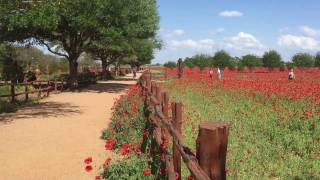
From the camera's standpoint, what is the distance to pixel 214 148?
10.3 ft

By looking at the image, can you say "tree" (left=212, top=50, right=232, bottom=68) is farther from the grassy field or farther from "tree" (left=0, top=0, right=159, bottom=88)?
the grassy field

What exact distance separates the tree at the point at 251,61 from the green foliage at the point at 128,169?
83662 millimetres

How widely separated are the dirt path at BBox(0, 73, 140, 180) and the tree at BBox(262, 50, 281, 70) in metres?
73.5

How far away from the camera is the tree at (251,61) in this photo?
3524 inches

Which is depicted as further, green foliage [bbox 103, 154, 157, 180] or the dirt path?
the dirt path

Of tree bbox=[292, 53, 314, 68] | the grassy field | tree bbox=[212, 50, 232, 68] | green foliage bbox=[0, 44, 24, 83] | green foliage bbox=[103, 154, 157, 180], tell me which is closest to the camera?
green foliage bbox=[103, 154, 157, 180]

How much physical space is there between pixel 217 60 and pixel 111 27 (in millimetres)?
60943

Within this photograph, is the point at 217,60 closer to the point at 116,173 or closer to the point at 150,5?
the point at 150,5

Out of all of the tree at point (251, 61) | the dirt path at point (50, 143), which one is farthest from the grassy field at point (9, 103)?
the tree at point (251, 61)

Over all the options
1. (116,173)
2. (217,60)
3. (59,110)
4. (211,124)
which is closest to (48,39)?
(59,110)

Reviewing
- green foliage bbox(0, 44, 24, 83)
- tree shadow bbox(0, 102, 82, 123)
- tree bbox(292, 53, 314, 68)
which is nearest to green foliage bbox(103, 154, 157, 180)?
tree shadow bbox(0, 102, 82, 123)

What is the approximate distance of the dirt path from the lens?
796cm

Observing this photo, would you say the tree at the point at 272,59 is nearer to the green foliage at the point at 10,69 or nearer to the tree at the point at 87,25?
the tree at the point at 87,25

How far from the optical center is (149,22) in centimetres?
3409
